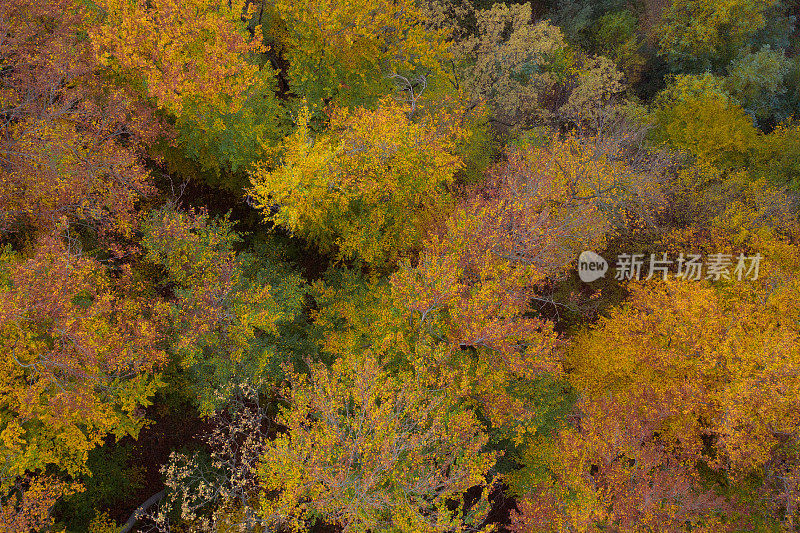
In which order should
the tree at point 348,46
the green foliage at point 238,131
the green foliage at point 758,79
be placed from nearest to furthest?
1. the green foliage at point 238,131
2. the tree at point 348,46
3. the green foliage at point 758,79

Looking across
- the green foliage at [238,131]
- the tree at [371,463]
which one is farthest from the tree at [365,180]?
the tree at [371,463]

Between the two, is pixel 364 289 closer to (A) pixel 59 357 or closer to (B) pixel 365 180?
(B) pixel 365 180

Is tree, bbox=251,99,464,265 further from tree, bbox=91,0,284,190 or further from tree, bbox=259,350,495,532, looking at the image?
tree, bbox=259,350,495,532

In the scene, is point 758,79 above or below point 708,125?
above

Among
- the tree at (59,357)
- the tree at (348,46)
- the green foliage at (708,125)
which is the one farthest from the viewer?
the green foliage at (708,125)

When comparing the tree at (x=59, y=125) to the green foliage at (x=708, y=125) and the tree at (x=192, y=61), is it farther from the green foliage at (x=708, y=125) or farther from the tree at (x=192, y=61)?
the green foliage at (x=708, y=125)

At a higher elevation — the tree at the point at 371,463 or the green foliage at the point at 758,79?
the green foliage at the point at 758,79

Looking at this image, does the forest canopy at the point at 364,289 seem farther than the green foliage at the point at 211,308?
No

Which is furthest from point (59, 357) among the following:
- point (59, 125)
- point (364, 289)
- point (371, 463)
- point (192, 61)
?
point (364, 289)

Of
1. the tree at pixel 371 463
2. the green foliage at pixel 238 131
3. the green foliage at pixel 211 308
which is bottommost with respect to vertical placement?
the tree at pixel 371 463

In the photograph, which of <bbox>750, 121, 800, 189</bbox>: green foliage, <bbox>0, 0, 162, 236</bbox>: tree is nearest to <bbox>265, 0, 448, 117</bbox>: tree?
<bbox>0, 0, 162, 236</bbox>: tree
